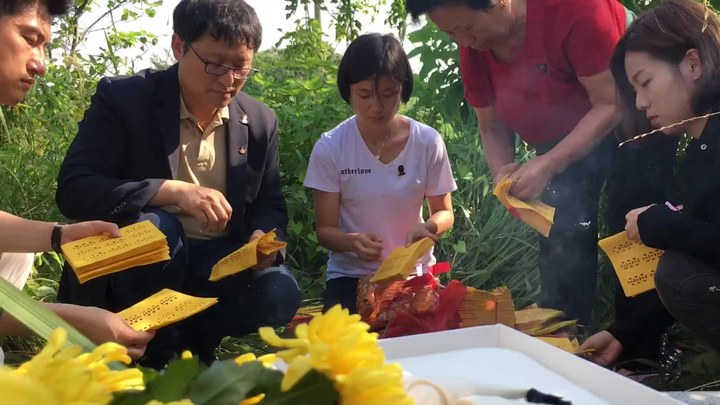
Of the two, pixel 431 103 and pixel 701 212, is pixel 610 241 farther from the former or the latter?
pixel 431 103

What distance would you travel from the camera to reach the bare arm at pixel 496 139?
261 centimetres

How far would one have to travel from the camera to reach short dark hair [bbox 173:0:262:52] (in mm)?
2135

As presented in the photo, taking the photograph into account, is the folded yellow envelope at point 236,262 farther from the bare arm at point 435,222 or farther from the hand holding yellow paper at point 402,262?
the bare arm at point 435,222

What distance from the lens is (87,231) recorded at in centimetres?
183

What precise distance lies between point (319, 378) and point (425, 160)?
2124mm

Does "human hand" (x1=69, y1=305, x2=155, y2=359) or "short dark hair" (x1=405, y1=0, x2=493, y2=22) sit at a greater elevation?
"short dark hair" (x1=405, y1=0, x2=493, y2=22)

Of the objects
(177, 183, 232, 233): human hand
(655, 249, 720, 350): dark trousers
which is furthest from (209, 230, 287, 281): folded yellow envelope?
(655, 249, 720, 350): dark trousers

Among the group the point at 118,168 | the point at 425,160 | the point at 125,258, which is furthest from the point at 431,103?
the point at 125,258

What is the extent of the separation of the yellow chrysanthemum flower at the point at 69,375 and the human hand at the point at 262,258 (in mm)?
1657

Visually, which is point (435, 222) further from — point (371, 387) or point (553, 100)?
point (371, 387)

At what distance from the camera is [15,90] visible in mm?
1814

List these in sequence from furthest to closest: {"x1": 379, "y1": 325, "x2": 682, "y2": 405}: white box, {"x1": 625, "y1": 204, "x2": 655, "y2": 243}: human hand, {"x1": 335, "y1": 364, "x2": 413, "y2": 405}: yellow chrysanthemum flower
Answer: {"x1": 625, "y1": 204, "x2": 655, "y2": 243}: human hand < {"x1": 379, "y1": 325, "x2": 682, "y2": 405}: white box < {"x1": 335, "y1": 364, "x2": 413, "y2": 405}: yellow chrysanthemum flower

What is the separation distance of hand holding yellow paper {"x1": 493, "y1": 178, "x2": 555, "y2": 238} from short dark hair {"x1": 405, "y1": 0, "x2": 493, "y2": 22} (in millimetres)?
497

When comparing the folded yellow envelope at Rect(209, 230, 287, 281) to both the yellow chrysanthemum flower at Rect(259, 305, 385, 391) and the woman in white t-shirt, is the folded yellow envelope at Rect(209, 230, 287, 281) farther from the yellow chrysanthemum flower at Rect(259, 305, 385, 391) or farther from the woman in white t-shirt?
the yellow chrysanthemum flower at Rect(259, 305, 385, 391)
